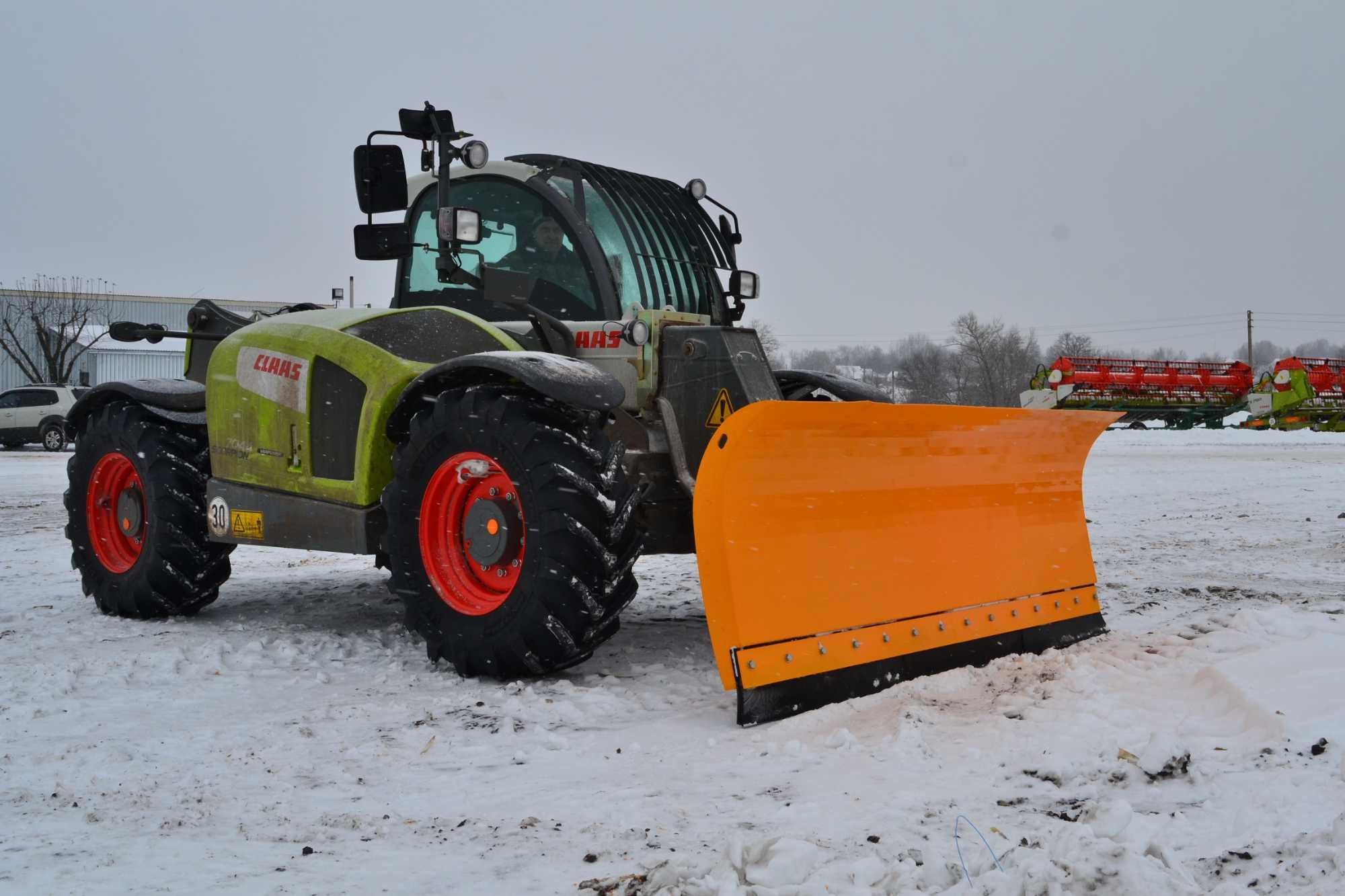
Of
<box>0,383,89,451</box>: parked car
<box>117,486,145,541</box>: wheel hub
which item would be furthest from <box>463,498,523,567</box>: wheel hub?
<box>0,383,89,451</box>: parked car

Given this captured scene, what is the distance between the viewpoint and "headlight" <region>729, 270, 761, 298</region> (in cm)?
584

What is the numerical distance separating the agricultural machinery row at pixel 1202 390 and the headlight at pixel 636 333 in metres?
26.6

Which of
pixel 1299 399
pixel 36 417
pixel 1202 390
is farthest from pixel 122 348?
pixel 1299 399

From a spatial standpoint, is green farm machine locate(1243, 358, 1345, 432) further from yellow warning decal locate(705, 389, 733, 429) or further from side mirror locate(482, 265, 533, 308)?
side mirror locate(482, 265, 533, 308)

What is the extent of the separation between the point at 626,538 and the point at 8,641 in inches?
128

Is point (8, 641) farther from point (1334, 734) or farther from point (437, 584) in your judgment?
point (1334, 734)

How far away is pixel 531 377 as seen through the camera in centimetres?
412

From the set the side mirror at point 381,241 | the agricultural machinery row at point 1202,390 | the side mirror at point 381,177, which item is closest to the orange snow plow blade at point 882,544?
the side mirror at point 381,177

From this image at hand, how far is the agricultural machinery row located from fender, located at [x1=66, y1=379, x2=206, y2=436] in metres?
26.5

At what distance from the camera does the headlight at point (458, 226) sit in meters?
4.81

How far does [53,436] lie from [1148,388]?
90.8ft

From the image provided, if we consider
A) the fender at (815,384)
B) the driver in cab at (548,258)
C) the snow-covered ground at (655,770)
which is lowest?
the snow-covered ground at (655,770)

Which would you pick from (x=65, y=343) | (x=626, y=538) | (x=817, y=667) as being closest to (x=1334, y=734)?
(x=817, y=667)

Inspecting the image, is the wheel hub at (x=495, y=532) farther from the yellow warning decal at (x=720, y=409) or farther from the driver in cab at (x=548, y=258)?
the driver in cab at (x=548, y=258)
